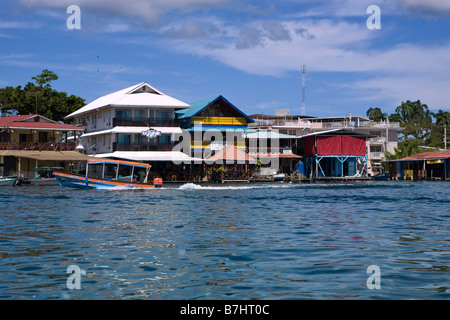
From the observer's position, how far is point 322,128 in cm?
8250

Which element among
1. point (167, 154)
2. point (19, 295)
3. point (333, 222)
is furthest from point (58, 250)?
point (167, 154)

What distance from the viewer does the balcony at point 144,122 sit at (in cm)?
5822

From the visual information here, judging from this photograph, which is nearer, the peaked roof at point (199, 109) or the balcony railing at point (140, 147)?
the balcony railing at point (140, 147)

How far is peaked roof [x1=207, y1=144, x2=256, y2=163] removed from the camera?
58.1 m

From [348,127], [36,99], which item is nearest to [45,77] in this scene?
[36,99]

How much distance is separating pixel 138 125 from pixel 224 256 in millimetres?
48650

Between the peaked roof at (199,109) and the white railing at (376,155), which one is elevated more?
the peaked roof at (199,109)

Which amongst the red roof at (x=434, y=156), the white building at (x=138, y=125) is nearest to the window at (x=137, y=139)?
the white building at (x=138, y=125)

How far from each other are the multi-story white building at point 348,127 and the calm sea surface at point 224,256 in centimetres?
6072

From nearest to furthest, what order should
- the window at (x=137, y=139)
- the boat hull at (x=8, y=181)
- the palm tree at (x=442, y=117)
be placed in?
the boat hull at (x=8, y=181), the window at (x=137, y=139), the palm tree at (x=442, y=117)

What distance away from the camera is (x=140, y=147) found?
57.8 meters

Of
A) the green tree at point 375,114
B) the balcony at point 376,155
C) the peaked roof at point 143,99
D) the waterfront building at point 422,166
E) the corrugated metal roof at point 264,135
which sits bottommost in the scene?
the waterfront building at point 422,166

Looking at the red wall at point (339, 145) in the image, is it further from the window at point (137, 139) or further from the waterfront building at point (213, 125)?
the window at point (137, 139)
